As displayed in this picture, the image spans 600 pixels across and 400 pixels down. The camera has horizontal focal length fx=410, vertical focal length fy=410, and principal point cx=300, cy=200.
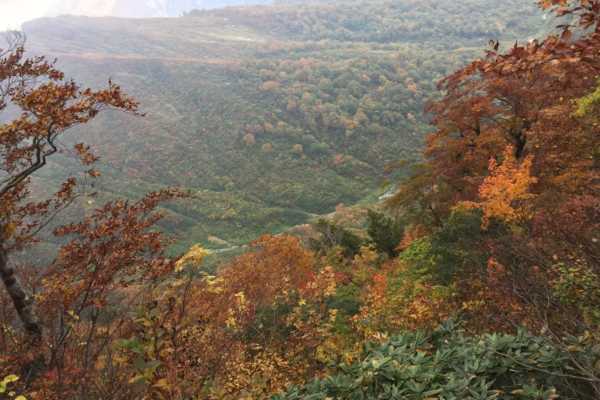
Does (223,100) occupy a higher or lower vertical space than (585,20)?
lower

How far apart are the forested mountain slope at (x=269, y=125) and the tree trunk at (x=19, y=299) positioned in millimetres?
62297

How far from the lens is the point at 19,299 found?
7.43 meters

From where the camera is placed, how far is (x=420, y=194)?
21.6m

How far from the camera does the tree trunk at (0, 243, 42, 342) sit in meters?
7.40

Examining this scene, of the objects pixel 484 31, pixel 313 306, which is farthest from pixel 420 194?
pixel 484 31

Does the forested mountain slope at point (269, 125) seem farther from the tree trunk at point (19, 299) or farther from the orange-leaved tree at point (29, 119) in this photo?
the tree trunk at point (19, 299)

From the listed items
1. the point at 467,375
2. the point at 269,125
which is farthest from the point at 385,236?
the point at 269,125

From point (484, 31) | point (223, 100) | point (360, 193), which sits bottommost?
point (360, 193)

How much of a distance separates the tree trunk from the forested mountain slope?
2453 inches

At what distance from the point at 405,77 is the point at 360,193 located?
56.6 meters

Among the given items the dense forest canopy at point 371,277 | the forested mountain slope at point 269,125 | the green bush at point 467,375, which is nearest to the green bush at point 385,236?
the dense forest canopy at point 371,277

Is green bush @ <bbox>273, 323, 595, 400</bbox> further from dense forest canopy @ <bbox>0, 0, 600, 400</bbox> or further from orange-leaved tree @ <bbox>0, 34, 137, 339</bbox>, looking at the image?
orange-leaved tree @ <bbox>0, 34, 137, 339</bbox>

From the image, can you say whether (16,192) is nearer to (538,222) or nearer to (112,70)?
(538,222)

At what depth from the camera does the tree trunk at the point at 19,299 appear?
740 cm
